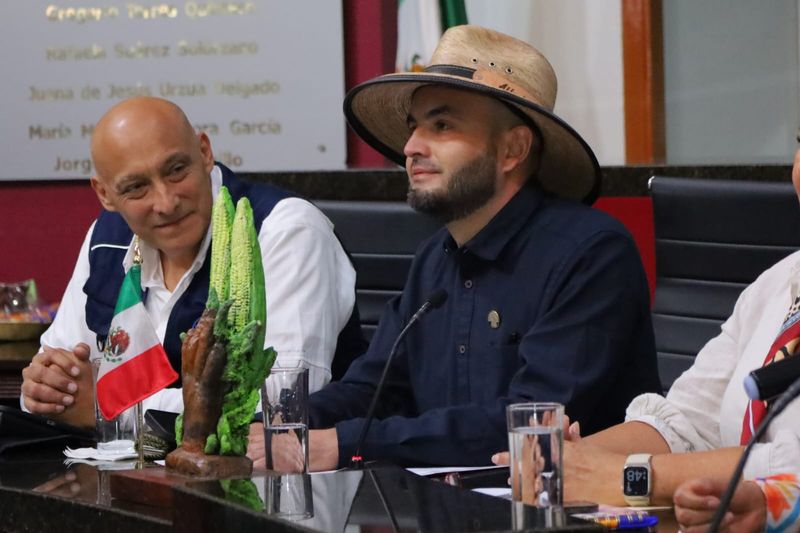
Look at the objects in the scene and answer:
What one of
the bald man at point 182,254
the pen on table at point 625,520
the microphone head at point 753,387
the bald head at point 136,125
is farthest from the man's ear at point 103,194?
the microphone head at point 753,387

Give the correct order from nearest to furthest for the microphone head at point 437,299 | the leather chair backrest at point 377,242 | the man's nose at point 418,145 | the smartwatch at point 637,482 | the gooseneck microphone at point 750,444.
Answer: the gooseneck microphone at point 750,444
the smartwatch at point 637,482
the microphone head at point 437,299
the man's nose at point 418,145
the leather chair backrest at point 377,242

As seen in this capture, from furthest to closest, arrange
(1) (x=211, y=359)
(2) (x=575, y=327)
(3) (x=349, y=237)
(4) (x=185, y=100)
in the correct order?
(4) (x=185, y=100)
(3) (x=349, y=237)
(2) (x=575, y=327)
(1) (x=211, y=359)

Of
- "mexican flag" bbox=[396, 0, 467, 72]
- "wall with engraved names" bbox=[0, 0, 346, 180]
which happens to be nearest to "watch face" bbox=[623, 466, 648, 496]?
"mexican flag" bbox=[396, 0, 467, 72]

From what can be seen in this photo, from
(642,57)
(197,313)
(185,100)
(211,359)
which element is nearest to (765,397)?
(211,359)

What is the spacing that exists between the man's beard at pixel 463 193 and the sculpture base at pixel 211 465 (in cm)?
79

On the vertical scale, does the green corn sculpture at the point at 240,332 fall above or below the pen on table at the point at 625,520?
above

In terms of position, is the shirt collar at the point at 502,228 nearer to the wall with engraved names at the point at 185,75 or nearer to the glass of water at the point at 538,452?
the glass of water at the point at 538,452

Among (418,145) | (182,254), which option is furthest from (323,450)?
(182,254)

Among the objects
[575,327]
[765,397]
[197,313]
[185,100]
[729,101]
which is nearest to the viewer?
[765,397]

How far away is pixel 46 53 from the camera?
484 centimetres

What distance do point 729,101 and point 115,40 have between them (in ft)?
6.38

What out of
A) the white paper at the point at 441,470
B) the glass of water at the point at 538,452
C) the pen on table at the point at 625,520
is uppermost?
the glass of water at the point at 538,452

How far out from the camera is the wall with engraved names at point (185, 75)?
15.1ft

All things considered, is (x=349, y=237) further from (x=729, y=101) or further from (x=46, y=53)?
(x=46, y=53)
